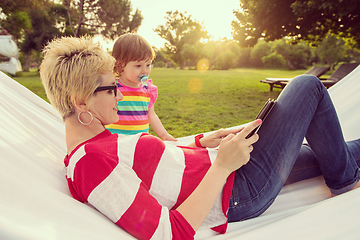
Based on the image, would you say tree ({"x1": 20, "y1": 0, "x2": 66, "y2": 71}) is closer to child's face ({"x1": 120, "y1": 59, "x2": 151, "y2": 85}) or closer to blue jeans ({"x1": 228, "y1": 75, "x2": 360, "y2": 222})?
child's face ({"x1": 120, "y1": 59, "x2": 151, "y2": 85})

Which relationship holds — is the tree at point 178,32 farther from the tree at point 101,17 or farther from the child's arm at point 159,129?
the child's arm at point 159,129

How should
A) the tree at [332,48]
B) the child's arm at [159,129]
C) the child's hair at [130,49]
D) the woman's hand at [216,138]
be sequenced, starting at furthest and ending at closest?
the tree at [332,48] → the child's arm at [159,129] → the child's hair at [130,49] → the woman's hand at [216,138]

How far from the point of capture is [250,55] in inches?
2039

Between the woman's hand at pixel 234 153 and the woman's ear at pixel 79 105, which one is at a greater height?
the woman's ear at pixel 79 105

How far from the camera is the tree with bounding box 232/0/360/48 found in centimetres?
929

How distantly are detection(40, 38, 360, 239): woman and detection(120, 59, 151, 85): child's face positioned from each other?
1004 mm

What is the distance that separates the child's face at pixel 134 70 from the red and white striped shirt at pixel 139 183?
1181mm

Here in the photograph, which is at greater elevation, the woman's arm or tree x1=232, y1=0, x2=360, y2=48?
A: tree x1=232, y1=0, x2=360, y2=48

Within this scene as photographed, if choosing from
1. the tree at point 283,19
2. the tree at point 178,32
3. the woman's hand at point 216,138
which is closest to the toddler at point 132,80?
the woman's hand at point 216,138

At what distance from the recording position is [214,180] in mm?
1165

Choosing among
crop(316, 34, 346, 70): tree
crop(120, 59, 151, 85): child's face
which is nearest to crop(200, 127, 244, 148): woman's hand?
crop(120, 59, 151, 85): child's face

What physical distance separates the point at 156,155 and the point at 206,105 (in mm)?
7172

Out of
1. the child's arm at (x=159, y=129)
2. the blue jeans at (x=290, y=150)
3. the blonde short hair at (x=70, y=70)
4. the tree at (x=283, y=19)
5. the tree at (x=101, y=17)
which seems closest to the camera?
the blonde short hair at (x=70, y=70)

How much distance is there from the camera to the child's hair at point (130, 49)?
2287mm
